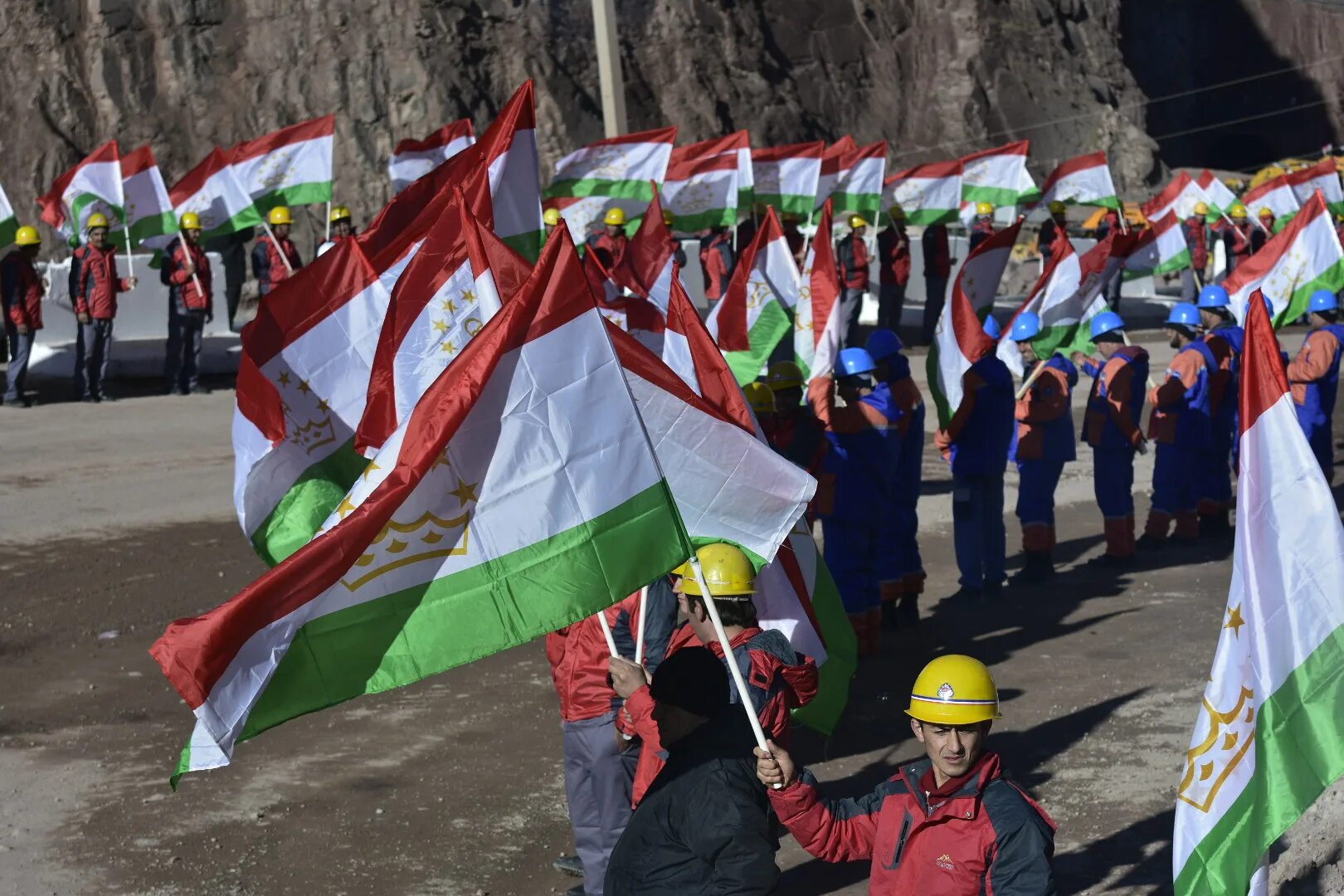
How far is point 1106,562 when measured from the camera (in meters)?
13.1

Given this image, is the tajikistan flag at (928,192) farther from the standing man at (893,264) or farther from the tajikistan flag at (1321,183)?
the tajikistan flag at (1321,183)

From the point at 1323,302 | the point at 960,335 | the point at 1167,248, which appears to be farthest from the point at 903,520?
the point at 1167,248

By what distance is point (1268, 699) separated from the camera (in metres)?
4.94

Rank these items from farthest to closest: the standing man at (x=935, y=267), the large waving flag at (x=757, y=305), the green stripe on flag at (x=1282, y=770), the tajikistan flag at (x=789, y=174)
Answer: the standing man at (x=935, y=267) → the tajikistan flag at (x=789, y=174) → the large waving flag at (x=757, y=305) → the green stripe on flag at (x=1282, y=770)

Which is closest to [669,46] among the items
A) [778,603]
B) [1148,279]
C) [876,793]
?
[1148,279]

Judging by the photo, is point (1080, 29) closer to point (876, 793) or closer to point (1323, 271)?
point (1323, 271)

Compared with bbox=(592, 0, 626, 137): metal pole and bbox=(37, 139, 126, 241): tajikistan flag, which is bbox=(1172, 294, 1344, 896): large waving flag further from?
bbox=(37, 139, 126, 241): tajikistan flag

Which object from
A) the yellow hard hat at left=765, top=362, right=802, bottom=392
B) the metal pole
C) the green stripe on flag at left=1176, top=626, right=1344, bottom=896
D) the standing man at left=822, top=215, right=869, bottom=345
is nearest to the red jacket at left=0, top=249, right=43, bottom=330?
the metal pole

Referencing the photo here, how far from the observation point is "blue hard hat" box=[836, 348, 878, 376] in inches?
398

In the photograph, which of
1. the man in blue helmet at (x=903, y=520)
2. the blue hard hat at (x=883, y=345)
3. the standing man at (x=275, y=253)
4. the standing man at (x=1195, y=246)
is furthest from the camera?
the standing man at (x=1195, y=246)

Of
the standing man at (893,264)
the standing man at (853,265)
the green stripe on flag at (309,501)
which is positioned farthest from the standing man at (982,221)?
the green stripe on flag at (309,501)

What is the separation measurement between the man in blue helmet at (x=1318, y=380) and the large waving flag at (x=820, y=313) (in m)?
4.07

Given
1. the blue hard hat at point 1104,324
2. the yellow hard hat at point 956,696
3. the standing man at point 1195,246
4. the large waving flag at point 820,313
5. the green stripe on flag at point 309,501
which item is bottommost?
the standing man at point 1195,246

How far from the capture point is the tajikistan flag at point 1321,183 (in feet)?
83.4
